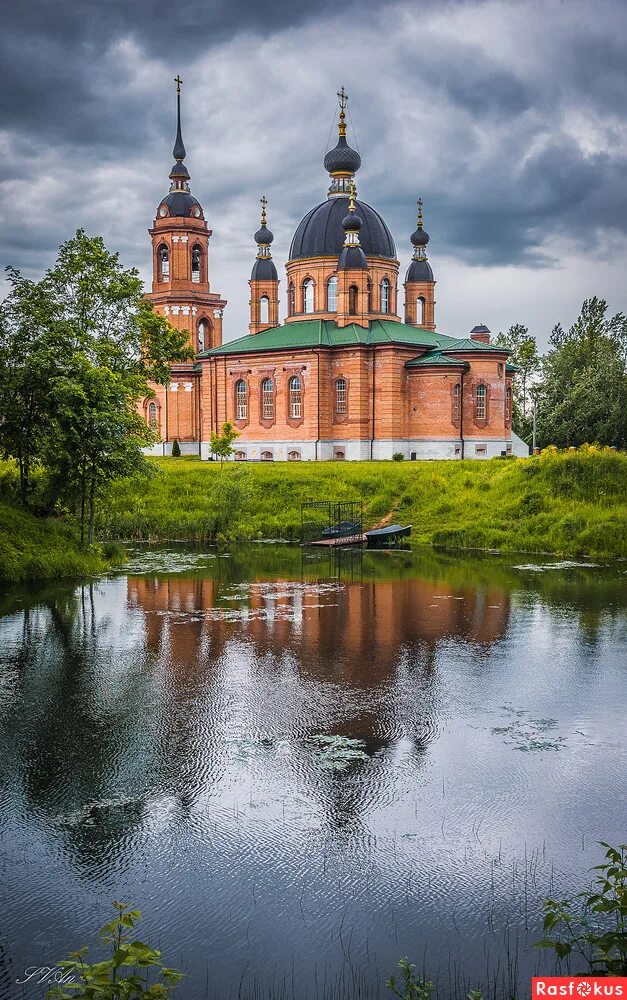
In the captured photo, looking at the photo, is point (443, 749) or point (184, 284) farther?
point (184, 284)

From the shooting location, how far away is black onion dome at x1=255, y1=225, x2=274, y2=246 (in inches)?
2111

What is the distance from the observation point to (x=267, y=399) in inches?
1905

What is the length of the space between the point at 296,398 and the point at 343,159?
13892 mm

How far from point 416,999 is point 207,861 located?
2.44 meters

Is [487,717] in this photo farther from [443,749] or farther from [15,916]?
[15,916]

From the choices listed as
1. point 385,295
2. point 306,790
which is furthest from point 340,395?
point 306,790

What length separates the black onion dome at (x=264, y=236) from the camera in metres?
53.6

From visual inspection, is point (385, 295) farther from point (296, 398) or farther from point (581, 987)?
point (581, 987)

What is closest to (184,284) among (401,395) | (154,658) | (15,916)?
(401,395)

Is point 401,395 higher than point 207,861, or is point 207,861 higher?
point 401,395

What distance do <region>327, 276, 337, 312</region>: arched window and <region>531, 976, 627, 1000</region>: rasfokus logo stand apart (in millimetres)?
45653

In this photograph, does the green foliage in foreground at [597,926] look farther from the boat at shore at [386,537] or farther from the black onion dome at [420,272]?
the black onion dome at [420,272]

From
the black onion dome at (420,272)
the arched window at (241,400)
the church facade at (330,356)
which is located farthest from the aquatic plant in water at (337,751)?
the black onion dome at (420,272)

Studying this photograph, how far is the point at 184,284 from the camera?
2096 inches
